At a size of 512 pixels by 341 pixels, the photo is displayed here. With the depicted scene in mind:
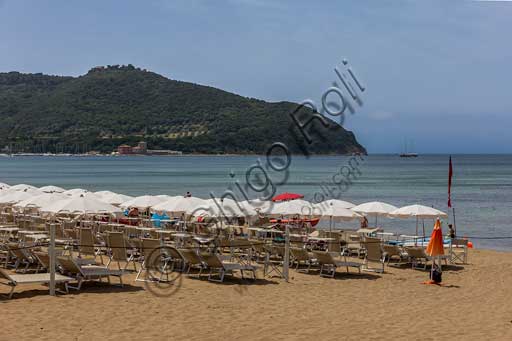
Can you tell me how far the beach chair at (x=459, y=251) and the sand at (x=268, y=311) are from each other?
282 centimetres

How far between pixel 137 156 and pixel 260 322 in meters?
125

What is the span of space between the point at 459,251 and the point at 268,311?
7.66 m

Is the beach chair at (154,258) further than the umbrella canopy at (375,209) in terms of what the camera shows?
No

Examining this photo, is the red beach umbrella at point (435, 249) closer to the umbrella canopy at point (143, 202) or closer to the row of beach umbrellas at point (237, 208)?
the row of beach umbrellas at point (237, 208)

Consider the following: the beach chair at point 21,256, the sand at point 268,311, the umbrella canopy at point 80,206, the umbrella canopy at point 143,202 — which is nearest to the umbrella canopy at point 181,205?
the umbrella canopy at point 80,206

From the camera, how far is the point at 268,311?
26.6 feet

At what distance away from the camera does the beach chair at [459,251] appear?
13617 mm

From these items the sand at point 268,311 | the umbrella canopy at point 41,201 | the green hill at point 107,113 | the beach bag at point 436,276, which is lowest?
the sand at point 268,311

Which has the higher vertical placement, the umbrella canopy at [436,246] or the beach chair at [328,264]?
the umbrella canopy at [436,246]

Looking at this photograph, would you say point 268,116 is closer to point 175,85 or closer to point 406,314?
point 175,85

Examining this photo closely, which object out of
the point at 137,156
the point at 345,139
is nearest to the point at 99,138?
the point at 137,156

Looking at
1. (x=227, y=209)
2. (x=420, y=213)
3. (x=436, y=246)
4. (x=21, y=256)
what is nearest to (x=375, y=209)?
(x=420, y=213)

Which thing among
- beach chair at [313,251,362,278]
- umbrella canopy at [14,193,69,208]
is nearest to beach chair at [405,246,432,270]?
beach chair at [313,251,362,278]

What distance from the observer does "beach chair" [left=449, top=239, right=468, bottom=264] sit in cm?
1362
